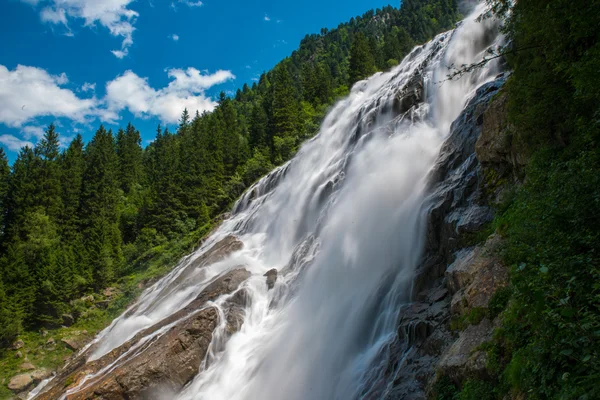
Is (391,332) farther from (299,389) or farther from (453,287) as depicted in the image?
(299,389)

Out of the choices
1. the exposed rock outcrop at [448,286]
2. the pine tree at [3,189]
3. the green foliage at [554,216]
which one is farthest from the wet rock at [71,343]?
the green foliage at [554,216]

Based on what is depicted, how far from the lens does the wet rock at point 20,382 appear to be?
80.9 feet

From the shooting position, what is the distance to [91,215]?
4747 centimetres

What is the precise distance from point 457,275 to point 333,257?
26.1 ft

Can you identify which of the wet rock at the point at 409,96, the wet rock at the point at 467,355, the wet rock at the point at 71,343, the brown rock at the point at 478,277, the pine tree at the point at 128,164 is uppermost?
the pine tree at the point at 128,164

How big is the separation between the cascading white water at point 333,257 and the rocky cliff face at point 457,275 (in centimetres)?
85

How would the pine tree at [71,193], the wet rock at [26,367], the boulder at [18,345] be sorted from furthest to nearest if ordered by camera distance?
the pine tree at [71,193] → the boulder at [18,345] → the wet rock at [26,367]

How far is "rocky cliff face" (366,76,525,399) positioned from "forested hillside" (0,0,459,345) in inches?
1014

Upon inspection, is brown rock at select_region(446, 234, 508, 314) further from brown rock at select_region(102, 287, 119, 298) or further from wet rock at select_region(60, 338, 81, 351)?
brown rock at select_region(102, 287, 119, 298)

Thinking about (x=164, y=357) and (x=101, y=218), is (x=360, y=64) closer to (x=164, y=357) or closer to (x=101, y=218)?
(x=101, y=218)

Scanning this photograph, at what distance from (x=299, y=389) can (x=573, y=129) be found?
9649 mm

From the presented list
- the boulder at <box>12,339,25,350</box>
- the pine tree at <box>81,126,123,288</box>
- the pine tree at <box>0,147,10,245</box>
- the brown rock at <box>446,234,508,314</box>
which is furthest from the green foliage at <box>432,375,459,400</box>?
the pine tree at <box>0,147,10,245</box>

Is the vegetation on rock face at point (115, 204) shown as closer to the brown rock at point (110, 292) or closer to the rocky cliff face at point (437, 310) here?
the brown rock at point (110, 292)

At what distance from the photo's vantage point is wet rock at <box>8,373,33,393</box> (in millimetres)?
24658
